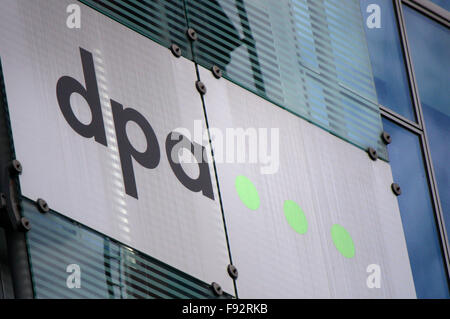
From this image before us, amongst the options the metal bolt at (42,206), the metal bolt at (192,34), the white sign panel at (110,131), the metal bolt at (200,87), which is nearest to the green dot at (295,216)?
the white sign panel at (110,131)

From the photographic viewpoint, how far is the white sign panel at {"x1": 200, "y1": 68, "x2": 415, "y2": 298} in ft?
23.9

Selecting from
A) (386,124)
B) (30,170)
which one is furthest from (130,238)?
(386,124)

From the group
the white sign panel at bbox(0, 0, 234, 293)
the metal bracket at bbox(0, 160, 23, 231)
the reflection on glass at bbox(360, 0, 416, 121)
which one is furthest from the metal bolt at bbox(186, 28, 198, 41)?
the reflection on glass at bbox(360, 0, 416, 121)

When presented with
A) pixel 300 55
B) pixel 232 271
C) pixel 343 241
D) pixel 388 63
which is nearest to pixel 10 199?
pixel 232 271

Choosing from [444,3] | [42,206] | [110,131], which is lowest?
[42,206]

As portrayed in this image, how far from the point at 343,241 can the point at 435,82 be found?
9.93 ft

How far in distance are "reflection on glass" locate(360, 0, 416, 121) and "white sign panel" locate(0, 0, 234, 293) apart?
8.82ft

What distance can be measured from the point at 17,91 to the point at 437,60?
523cm

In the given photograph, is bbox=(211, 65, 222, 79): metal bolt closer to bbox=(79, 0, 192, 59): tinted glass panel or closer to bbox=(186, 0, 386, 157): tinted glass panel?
bbox=(186, 0, 386, 157): tinted glass panel

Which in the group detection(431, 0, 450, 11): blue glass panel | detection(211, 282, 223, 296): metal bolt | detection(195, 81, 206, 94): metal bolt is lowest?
detection(211, 282, 223, 296): metal bolt

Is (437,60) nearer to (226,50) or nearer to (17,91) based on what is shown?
(226,50)

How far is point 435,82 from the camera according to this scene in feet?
34.1

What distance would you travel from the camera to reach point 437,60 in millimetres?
10547

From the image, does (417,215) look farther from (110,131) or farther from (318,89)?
(110,131)
